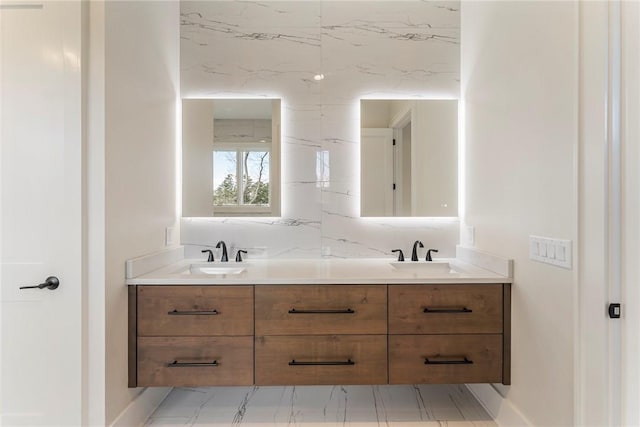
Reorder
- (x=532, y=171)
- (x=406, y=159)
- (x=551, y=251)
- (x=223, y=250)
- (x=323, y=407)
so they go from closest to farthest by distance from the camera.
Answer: (x=551, y=251)
(x=532, y=171)
(x=323, y=407)
(x=223, y=250)
(x=406, y=159)

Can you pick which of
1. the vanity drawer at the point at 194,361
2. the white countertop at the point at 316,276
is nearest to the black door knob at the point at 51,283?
the white countertop at the point at 316,276

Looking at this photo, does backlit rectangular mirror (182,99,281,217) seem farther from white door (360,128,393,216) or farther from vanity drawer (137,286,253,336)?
vanity drawer (137,286,253,336)

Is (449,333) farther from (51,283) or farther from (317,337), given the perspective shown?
(51,283)

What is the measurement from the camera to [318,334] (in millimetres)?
A: 1759

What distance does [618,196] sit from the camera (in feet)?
3.84

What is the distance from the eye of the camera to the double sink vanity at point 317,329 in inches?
68.6

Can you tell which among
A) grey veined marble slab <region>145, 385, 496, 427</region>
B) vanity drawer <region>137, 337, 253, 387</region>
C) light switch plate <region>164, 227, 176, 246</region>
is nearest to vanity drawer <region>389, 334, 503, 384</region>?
grey veined marble slab <region>145, 385, 496, 427</region>

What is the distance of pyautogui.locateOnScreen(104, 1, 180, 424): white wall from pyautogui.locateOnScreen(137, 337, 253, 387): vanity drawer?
0.12 m

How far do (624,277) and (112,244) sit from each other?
6.81 feet

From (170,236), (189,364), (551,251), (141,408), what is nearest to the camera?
(551,251)

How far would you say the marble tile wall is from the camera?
243 cm

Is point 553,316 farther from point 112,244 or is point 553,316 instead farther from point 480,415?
point 112,244

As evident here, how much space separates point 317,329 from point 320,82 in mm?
1706

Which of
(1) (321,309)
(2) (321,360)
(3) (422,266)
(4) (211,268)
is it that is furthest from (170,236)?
(3) (422,266)
